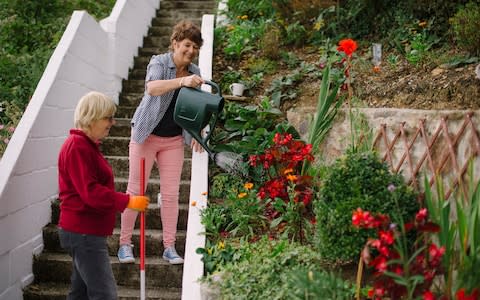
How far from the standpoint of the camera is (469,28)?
5293 mm

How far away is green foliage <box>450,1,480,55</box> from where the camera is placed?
525 cm

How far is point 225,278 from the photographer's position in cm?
339

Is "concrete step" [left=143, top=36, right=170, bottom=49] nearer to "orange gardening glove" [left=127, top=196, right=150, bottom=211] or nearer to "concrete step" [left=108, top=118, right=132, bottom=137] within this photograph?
"concrete step" [left=108, top=118, right=132, bottom=137]

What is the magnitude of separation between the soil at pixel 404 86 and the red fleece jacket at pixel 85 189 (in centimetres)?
278

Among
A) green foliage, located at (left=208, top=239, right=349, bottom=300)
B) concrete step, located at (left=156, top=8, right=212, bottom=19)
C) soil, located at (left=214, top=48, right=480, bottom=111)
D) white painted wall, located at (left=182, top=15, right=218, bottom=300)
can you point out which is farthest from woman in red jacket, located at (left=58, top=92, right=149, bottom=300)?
concrete step, located at (left=156, top=8, right=212, bottom=19)

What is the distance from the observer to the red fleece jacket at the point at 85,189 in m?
2.97

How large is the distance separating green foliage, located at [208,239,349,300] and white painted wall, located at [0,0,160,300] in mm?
1566

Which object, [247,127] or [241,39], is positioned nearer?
[247,127]

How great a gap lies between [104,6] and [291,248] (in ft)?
21.6

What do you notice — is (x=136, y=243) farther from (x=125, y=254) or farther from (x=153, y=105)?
(x=153, y=105)

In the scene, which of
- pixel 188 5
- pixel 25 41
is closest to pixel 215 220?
pixel 25 41

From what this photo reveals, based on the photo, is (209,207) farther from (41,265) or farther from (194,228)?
(41,265)

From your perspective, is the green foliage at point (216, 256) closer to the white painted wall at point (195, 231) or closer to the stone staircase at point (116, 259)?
the white painted wall at point (195, 231)

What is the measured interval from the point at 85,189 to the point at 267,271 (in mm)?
1184
